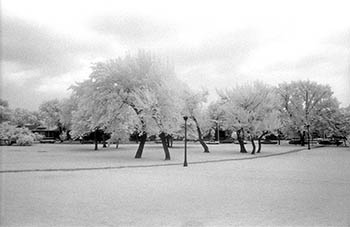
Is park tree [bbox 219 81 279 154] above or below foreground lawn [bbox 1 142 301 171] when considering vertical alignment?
above

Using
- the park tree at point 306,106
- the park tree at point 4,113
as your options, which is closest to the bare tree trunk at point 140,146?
the park tree at point 306,106

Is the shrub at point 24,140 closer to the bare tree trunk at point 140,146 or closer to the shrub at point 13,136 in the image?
the shrub at point 13,136

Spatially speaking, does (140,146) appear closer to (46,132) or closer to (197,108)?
(197,108)

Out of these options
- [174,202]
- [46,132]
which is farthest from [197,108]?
[46,132]

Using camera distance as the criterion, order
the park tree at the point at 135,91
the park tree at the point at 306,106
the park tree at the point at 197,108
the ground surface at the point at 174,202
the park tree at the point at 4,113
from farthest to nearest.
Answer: the park tree at the point at 4,113 < the park tree at the point at 306,106 < the park tree at the point at 197,108 < the park tree at the point at 135,91 < the ground surface at the point at 174,202

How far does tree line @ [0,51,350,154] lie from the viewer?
25.0 m

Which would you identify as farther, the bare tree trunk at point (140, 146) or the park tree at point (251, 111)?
the park tree at point (251, 111)

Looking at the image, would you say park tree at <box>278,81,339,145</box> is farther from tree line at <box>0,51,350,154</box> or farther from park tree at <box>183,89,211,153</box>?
park tree at <box>183,89,211,153</box>

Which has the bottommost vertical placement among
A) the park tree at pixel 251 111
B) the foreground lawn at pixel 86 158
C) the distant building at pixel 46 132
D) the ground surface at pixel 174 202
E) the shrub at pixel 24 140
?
the foreground lawn at pixel 86 158

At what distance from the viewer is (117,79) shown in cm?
2628

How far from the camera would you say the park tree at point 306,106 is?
5366 cm

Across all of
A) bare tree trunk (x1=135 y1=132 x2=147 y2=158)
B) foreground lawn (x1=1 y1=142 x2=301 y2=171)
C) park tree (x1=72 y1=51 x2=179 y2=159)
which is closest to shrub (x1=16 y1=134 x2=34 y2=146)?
foreground lawn (x1=1 y1=142 x2=301 y2=171)

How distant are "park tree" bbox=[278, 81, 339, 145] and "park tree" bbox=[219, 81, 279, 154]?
18563 mm

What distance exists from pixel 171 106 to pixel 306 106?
39.2 m
